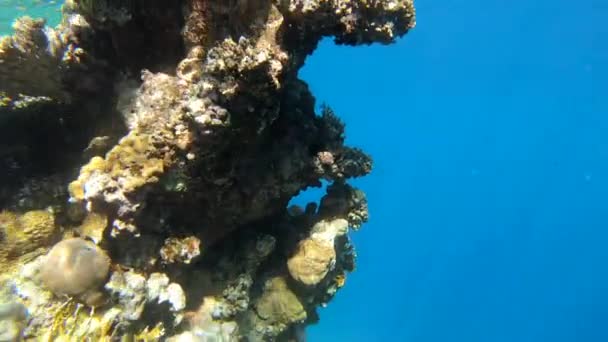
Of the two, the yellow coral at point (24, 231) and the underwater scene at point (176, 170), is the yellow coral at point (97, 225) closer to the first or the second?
the underwater scene at point (176, 170)

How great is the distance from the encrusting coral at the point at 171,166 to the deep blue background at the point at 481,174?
3935 cm

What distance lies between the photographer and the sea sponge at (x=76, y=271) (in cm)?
396

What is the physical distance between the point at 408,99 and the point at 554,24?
94.2m

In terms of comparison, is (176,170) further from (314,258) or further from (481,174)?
(481,174)

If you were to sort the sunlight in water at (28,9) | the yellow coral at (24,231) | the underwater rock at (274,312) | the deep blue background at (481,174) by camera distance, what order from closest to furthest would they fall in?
the yellow coral at (24,231)
the underwater rock at (274,312)
the sunlight in water at (28,9)
the deep blue background at (481,174)

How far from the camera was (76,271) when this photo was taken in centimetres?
398

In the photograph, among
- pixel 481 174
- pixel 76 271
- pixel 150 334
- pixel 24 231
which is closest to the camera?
pixel 76 271

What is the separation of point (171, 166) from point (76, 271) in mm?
1367

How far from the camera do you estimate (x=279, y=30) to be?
14.0 ft

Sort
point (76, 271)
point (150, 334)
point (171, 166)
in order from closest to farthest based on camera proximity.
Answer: point (76, 271)
point (171, 166)
point (150, 334)

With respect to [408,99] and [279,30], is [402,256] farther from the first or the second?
[279,30]

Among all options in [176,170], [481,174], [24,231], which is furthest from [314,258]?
[481,174]

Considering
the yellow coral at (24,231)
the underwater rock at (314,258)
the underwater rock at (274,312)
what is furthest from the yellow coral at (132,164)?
the underwater rock at (274,312)

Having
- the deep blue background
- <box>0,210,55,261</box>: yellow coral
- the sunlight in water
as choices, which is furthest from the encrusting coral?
the deep blue background
